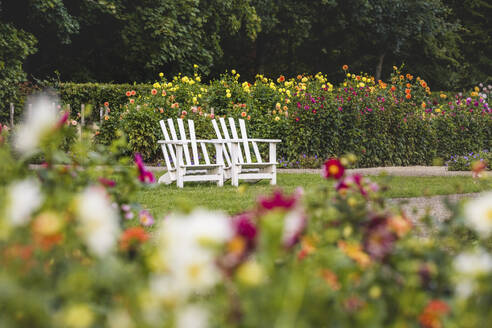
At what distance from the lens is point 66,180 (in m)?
Answer: 2.10

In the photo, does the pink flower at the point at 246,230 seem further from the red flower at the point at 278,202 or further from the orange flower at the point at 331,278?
the orange flower at the point at 331,278

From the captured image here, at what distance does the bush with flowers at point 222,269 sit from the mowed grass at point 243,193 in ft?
10.7

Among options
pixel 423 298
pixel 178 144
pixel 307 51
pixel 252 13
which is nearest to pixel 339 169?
pixel 423 298

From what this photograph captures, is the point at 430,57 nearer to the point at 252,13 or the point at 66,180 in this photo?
the point at 252,13

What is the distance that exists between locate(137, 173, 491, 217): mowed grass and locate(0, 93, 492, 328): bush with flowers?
3.27m

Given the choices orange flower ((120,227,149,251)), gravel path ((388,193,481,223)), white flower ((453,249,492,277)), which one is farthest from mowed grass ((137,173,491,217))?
white flower ((453,249,492,277))

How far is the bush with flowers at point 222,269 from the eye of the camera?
1.15 meters

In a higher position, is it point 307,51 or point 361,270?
point 307,51

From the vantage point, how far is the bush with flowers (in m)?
1.15

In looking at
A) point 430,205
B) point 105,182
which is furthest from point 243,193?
point 105,182

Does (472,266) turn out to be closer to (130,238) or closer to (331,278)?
(331,278)

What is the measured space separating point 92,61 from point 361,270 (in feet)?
65.4

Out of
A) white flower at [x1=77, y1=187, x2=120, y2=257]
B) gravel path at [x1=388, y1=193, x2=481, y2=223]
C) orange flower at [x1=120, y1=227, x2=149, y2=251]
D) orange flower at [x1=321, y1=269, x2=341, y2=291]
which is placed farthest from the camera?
gravel path at [x1=388, y1=193, x2=481, y2=223]

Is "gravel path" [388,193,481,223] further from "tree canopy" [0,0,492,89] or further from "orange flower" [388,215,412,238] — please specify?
"tree canopy" [0,0,492,89]
